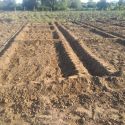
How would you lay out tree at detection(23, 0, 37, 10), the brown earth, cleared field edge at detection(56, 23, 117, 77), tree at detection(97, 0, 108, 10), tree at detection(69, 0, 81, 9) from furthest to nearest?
tree at detection(69, 0, 81, 9) → tree at detection(97, 0, 108, 10) → tree at detection(23, 0, 37, 10) → cleared field edge at detection(56, 23, 117, 77) → the brown earth

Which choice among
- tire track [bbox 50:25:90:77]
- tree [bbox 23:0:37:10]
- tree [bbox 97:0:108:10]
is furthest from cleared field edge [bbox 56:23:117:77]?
tree [bbox 97:0:108:10]

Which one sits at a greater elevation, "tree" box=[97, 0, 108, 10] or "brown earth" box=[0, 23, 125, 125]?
"brown earth" box=[0, 23, 125, 125]

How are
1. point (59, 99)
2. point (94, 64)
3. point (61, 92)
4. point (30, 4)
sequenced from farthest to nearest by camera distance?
1. point (30, 4)
2. point (94, 64)
3. point (61, 92)
4. point (59, 99)

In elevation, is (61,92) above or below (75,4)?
above

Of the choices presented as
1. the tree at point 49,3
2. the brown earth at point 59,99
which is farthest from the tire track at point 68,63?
the tree at point 49,3

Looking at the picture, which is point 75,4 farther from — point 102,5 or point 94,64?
point 94,64

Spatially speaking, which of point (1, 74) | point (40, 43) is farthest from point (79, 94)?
point (40, 43)

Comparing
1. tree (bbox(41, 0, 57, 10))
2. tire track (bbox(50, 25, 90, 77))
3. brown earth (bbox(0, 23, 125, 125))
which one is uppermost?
brown earth (bbox(0, 23, 125, 125))

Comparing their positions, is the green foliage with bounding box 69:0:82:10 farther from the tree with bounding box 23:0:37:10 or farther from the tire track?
the tire track

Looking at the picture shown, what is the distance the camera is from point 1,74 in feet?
35.5

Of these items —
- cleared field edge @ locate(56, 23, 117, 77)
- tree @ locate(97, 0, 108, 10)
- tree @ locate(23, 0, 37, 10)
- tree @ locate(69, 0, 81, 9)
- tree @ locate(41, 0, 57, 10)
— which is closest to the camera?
cleared field edge @ locate(56, 23, 117, 77)

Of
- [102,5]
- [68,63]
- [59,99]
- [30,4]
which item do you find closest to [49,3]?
[30,4]

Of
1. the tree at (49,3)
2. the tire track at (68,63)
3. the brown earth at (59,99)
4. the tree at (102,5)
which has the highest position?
the brown earth at (59,99)

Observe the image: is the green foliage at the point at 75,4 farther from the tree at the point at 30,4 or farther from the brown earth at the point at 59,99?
the brown earth at the point at 59,99
